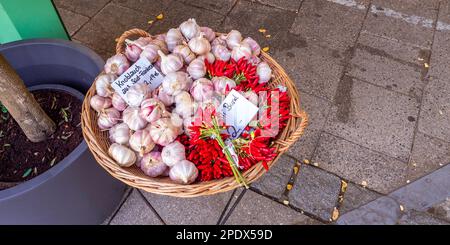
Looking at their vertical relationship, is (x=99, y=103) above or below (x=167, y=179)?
above

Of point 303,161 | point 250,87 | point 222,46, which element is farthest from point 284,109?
point 303,161

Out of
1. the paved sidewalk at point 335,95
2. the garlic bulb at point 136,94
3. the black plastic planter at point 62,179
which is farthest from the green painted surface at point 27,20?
the garlic bulb at point 136,94

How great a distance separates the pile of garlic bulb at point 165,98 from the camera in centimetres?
140

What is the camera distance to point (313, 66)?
272 centimetres

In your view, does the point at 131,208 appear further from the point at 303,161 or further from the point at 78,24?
the point at 78,24

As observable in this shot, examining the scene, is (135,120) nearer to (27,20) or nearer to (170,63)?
(170,63)

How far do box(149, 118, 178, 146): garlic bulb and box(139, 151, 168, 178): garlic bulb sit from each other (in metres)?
0.06

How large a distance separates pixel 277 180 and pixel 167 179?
0.93 meters

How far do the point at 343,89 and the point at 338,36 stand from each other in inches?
23.5

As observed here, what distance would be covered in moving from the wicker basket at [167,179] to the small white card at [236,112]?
156 millimetres

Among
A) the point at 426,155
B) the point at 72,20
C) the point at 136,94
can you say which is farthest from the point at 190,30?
the point at 72,20

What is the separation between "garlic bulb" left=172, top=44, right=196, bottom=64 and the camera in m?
1.60

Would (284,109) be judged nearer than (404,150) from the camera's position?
Yes
